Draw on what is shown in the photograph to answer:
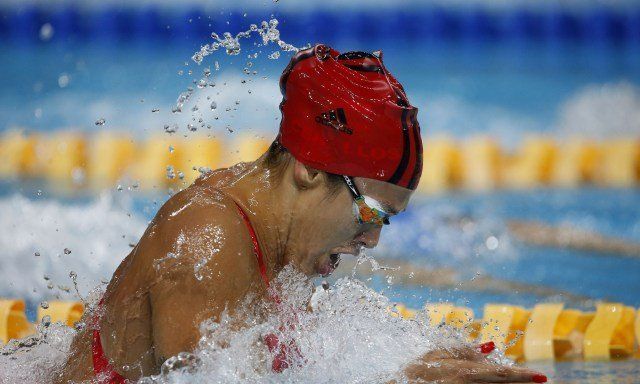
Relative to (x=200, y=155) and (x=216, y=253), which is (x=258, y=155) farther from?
(x=216, y=253)

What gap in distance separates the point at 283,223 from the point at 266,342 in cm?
26

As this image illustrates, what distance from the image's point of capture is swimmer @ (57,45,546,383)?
1653 mm

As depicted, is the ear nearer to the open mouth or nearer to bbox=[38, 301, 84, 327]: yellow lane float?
the open mouth

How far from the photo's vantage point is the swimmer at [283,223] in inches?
65.1

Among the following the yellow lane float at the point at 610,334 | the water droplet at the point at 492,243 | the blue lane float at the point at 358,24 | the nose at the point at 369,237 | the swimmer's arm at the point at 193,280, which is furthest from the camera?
the blue lane float at the point at 358,24

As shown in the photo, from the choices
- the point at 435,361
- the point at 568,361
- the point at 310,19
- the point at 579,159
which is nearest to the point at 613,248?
the point at 579,159

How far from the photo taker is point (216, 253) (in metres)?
1.66

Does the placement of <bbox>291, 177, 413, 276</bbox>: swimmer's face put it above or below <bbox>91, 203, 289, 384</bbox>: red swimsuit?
above

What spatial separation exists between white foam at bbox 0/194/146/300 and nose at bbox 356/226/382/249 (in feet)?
8.69

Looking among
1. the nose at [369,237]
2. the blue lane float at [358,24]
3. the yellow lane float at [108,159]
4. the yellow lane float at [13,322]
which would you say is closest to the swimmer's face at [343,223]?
the nose at [369,237]

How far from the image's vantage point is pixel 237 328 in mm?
1696

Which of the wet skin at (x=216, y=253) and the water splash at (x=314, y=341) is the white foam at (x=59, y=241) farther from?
the wet skin at (x=216, y=253)

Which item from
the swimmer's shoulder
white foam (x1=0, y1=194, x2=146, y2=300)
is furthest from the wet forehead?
white foam (x1=0, y1=194, x2=146, y2=300)

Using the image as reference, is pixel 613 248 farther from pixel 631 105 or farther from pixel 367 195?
pixel 367 195
